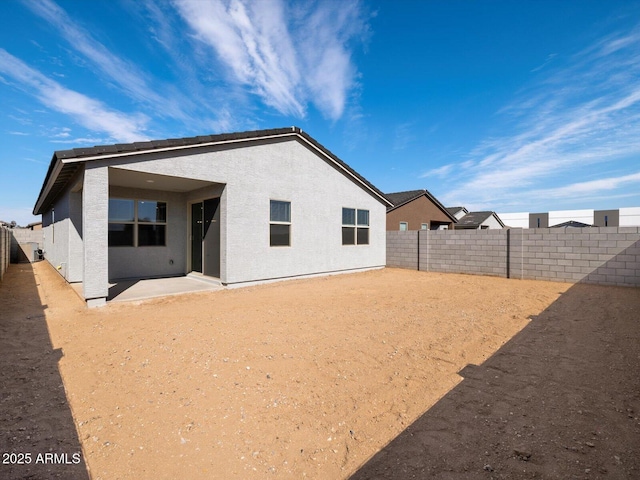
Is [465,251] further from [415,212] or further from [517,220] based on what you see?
[517,220]

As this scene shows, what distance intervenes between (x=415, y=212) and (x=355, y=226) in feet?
29.7

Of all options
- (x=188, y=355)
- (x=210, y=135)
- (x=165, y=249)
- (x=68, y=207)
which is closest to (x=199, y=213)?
(x=165, y=249)

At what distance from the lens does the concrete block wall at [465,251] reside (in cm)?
1115

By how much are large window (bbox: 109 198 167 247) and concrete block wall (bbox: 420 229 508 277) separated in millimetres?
10263

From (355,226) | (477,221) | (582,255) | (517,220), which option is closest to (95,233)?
(355,226)

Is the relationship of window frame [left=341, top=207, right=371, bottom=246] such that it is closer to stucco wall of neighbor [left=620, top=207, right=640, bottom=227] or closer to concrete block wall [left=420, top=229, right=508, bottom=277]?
concrete block wall [left=420, top=229, right=508, bottom=277]

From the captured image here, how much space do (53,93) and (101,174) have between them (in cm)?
502

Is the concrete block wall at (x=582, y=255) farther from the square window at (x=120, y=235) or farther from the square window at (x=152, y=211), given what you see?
the square window at (x=120, y=235)

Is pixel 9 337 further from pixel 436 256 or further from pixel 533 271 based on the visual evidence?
pixel 533 271

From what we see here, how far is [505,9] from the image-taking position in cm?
830

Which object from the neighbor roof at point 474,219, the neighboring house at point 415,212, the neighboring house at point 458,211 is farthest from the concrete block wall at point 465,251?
the neighboring house at point 458,211

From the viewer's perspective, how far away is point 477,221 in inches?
1086

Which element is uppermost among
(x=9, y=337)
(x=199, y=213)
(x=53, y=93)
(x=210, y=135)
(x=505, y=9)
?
(x=505, y=9)

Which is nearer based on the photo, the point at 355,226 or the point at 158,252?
the point at 158,252
